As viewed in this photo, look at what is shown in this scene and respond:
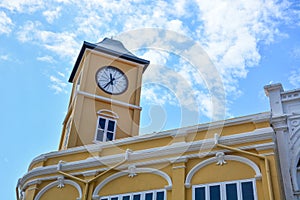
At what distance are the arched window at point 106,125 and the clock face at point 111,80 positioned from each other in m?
1.48

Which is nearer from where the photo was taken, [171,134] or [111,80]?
[171,134]

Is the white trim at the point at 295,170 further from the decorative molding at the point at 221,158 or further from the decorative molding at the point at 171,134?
the decorative molding at the point at 221,158

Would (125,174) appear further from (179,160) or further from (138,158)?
(179,160)

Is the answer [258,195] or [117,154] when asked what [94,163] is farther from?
[258,195]

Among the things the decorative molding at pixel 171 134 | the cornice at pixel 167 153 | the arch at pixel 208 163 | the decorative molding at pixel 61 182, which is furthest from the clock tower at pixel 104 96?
the arch at pixel 208 163

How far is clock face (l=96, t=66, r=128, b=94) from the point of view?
2063 cm

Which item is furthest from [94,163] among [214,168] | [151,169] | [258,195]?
[258,195]

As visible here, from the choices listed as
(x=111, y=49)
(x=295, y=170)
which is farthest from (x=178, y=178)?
(x=111, y=49)

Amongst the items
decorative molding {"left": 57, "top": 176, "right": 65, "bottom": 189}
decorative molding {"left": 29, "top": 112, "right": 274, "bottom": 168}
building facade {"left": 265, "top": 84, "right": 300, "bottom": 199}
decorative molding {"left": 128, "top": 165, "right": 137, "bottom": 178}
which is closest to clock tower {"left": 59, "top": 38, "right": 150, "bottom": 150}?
decorative molding {"left": 29, "top": 112, "right": 274, "bottom": 168}

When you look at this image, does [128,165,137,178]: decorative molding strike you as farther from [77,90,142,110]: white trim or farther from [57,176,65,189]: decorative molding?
[77,90,142,110]: white trim

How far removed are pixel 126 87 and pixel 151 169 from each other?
28.9 feet

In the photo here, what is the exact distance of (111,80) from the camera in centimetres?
2098

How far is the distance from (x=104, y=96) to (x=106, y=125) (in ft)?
5.96

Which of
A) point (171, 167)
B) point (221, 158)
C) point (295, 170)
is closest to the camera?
point (295, 170)
